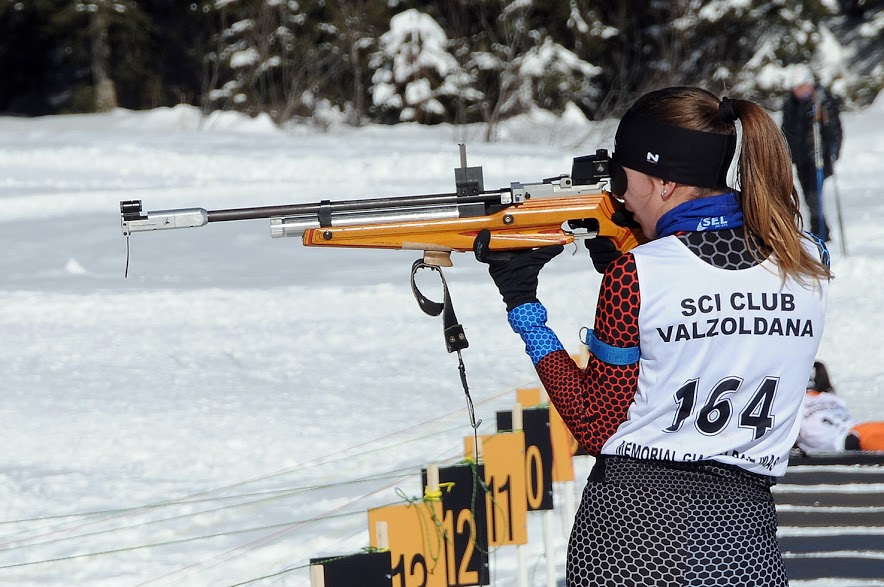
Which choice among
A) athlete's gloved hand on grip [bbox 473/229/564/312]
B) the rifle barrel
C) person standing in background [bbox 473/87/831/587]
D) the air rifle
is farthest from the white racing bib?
the rifle barrel

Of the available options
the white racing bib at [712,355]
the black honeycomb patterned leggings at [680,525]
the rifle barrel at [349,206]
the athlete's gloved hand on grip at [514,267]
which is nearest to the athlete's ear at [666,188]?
the white racing bib at [712,355]

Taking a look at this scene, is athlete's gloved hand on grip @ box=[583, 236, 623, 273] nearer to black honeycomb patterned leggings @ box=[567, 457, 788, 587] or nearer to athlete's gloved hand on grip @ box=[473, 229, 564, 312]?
athlete's gloved hand on grip @ box=[473, 229, 564, 312]

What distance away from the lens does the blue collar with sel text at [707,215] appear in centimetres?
182

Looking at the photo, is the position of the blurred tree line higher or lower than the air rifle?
higher

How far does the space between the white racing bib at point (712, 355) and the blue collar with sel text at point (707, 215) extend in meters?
0.05

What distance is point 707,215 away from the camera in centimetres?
182

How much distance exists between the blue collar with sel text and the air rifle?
16.5 inches

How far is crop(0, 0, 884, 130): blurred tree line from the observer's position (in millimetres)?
20797

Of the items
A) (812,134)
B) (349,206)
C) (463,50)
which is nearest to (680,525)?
(349,206)

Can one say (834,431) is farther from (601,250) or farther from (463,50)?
(463,50)

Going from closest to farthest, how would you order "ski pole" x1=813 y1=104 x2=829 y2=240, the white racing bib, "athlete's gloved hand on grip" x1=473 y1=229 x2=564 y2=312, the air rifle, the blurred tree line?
the white racing bib < "athlete's gloved hand on grip" x1=473 y1=229 x2=564 y2=312 < the air rifle < "ski pole" x1=813 y1=104 x2=829 y2=240 < the blurred tree line

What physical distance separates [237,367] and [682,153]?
17.6 feet

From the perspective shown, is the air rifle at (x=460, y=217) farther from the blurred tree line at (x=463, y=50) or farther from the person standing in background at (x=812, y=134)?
the blurred tree line at (x=463, y=50)

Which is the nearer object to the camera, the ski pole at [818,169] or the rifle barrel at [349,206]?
the rifle barrel at [349,206]
